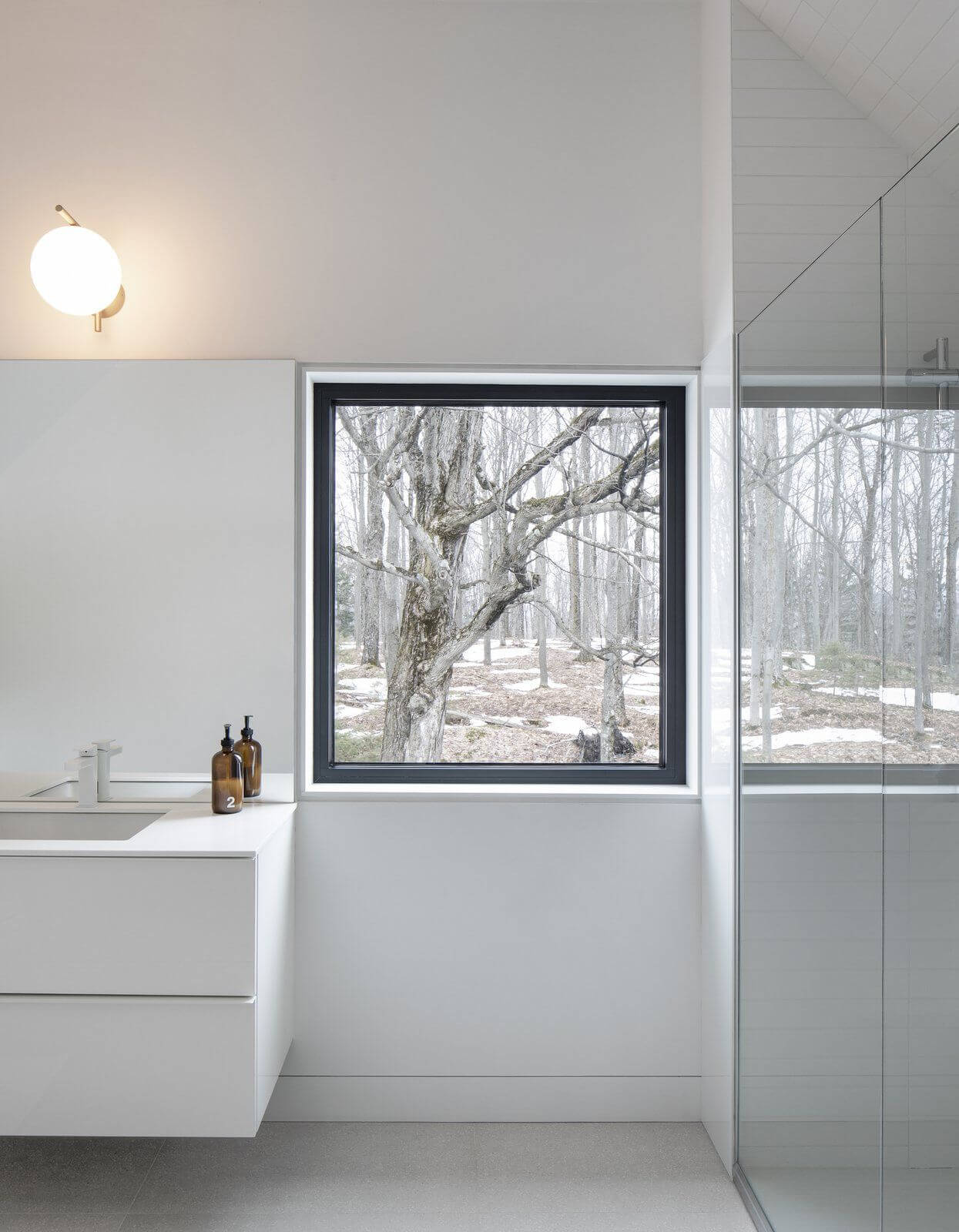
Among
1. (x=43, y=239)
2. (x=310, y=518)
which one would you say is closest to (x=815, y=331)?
(x=310, y=518)

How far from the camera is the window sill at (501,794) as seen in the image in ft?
7.52

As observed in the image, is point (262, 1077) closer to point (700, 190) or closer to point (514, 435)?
point (514, 435)

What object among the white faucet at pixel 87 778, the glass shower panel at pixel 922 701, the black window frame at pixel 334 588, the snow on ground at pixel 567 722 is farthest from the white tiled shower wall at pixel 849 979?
the white faucet at pixel 87 778

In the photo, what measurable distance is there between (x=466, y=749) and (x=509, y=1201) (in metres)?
1.08

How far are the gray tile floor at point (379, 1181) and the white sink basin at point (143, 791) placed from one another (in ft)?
2.77

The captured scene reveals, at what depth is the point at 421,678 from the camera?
246 centimetres

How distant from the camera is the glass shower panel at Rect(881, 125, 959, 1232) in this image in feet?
3.87

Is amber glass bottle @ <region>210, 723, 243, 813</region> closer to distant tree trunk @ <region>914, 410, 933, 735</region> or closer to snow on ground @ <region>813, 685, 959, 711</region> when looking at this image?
snow on ground @ <region>813, 685, 959, 711</region>

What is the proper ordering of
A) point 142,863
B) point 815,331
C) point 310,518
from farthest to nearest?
point 310,518 → point 142,863 → point 815,331

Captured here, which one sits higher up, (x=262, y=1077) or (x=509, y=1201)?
(x=262, y=1077)

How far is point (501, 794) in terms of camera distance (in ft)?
7.53

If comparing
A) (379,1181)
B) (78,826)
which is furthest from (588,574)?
(379,1181)

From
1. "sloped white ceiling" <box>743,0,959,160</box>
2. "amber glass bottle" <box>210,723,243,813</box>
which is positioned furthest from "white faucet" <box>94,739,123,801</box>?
Answer: "sloped white ceiling" <box>743,0,959,160</box>

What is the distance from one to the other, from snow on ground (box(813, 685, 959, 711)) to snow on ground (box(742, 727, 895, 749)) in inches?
2.2
